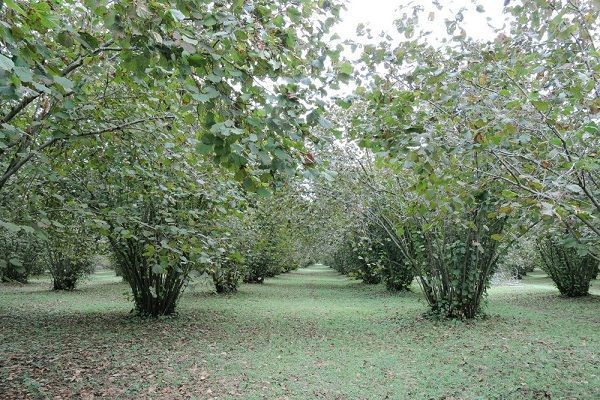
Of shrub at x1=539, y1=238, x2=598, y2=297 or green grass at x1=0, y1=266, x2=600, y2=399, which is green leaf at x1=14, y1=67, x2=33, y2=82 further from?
shrub at x1=539, y1=238, x2=598, y2=297

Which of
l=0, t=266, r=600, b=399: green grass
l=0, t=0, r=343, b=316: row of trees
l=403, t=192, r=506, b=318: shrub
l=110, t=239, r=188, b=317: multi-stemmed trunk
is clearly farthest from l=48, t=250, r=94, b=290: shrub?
l=403, t=192, r=506, b=318: shrub

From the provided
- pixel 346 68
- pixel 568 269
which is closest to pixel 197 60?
pixel 346 68

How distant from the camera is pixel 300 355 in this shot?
7.71 m

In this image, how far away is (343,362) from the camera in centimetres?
721

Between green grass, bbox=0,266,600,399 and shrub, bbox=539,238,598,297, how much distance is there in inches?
111

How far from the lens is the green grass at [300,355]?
18.7ft

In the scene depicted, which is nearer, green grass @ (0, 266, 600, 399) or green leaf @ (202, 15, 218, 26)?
green leaf @ (202, 15, 218, 26)

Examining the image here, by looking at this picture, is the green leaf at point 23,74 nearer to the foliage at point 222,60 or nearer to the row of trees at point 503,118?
the foliage at point 222,60

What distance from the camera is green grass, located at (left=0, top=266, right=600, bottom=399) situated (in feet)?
18.7

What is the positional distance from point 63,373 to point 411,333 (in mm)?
6599

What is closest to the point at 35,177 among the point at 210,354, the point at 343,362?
the point at 210,354

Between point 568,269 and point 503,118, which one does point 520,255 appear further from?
point 503,118

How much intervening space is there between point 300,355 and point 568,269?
41.7 feet

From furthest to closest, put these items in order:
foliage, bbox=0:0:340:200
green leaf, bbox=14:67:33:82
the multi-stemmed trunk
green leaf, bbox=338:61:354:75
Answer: the multi-stemmed trunk
green leaf, bbox=338:61:354:75
foliage, bbox=0:0:340:200
green leaf, bbox=14:67:33:82
